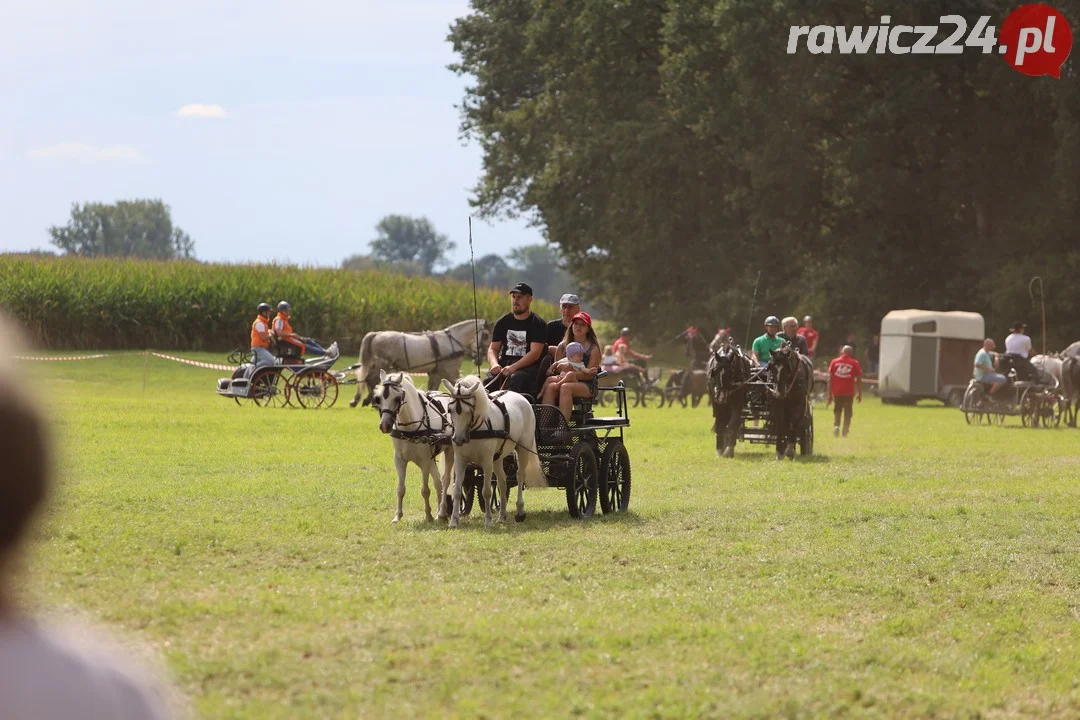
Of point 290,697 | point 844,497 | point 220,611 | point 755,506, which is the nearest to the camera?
point 290,697

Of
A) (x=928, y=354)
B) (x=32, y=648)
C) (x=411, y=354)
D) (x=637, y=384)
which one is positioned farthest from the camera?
(x=928, y=354)

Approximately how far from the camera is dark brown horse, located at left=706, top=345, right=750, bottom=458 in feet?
72.0

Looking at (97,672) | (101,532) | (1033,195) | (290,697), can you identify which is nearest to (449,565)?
(101,532)

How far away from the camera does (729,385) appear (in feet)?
71.9

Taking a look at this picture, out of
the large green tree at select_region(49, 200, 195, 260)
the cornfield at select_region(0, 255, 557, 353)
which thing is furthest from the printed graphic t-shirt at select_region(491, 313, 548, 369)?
the large green tree at select_region(49, 200, 195, 260)

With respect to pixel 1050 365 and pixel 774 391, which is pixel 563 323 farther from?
pixel 1050 365

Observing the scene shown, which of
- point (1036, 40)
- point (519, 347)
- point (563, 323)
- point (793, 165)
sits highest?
point (1036, 40)

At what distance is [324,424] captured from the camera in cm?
2648

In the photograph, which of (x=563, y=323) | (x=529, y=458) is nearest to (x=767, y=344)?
(x=563, y=323)

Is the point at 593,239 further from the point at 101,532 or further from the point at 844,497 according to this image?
the point at 101,532

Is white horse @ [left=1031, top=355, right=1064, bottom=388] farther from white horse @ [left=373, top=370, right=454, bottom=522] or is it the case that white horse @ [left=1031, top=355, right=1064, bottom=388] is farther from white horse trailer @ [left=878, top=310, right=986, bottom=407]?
white horse @ [left=373, top=370, right=454, bottom=522]

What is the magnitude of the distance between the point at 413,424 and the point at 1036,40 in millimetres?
35664

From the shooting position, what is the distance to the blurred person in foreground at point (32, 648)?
200 cm

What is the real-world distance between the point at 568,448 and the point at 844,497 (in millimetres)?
3789
